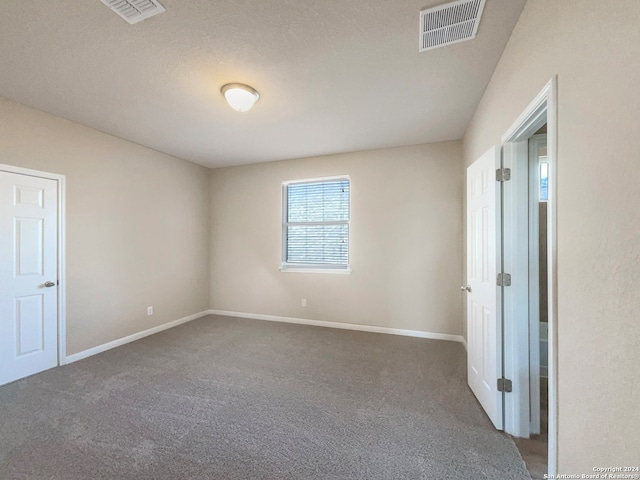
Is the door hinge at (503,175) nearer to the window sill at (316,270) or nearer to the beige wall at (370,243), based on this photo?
the beige wall at (370,243)

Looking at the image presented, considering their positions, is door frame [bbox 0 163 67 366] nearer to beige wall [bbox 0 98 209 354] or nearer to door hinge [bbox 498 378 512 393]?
beige wall [bbox 0 98 209 354]

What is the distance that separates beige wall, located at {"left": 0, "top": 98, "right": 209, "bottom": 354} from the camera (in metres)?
2.84

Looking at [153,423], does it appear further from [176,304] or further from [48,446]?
[176,304]

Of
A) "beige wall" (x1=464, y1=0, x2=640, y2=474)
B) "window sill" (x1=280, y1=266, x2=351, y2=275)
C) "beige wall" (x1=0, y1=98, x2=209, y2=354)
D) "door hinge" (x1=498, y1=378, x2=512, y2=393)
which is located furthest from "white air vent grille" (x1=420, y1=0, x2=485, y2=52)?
"beige wall" (x1=0, y1=98, x2=209, y2=354)

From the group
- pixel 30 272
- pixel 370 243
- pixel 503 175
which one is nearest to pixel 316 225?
pixel 370 243

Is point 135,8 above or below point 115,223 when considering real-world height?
above

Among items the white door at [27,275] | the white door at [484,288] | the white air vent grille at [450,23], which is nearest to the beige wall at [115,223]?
the white door at [27,275]

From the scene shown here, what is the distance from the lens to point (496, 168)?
6.44 feet

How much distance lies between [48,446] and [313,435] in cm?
173

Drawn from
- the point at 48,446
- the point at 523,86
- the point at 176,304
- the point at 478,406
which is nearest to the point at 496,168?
the point at 523,86

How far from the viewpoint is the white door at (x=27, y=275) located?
256 cm

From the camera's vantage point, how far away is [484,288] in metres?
2.15

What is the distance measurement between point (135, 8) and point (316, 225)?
10.8ft

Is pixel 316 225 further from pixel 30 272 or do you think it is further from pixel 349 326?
pixel 30 272
